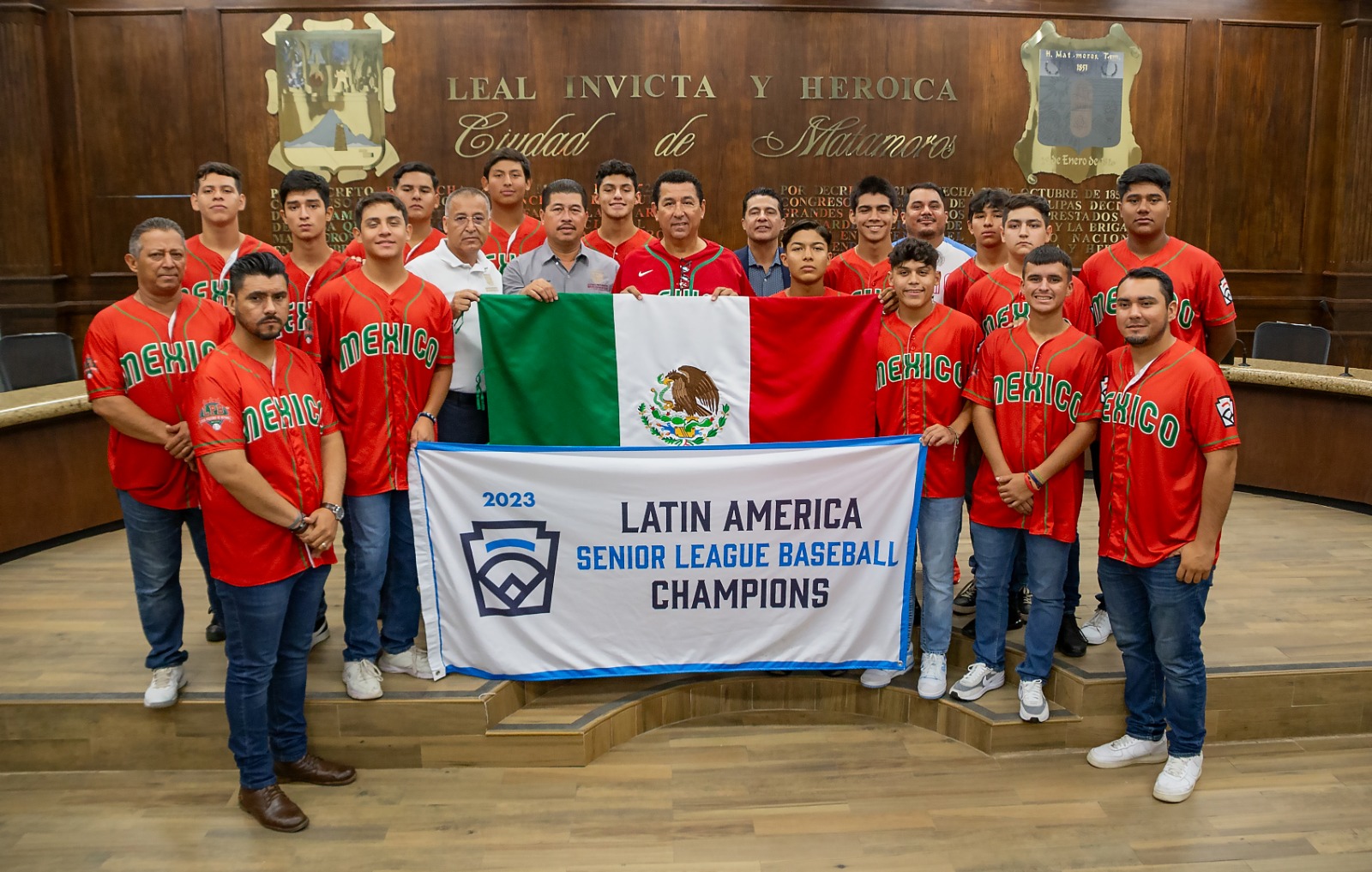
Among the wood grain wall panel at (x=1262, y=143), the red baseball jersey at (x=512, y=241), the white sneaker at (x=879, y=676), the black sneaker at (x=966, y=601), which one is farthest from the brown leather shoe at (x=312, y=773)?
the wood grain wall panel at (x=1262, y=143)

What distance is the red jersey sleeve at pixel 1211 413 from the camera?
2.86 metres

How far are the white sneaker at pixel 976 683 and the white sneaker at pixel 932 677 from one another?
46 millimetres

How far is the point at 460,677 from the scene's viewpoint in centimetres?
346

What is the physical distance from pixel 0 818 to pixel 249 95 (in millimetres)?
5152

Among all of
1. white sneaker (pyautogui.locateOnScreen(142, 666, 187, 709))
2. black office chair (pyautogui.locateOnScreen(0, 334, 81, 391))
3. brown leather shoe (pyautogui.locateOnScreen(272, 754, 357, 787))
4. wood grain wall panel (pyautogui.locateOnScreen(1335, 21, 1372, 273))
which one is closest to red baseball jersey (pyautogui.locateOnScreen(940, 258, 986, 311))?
brown leather shoe (pyautogui.locateOnScreen(272, 754, 357, 787))

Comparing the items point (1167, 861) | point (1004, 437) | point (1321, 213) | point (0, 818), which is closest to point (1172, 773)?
point (1167, 861)

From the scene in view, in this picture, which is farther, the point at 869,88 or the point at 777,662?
the point at 869,88

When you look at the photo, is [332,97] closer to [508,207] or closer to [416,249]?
[508,207]

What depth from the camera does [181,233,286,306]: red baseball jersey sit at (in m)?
3.61

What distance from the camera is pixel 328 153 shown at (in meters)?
6.86

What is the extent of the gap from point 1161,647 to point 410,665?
2386 millimetres

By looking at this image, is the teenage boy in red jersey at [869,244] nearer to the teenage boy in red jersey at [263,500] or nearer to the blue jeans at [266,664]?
the teenage boy in red jersey at [263,500]

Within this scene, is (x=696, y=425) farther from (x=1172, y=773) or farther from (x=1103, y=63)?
(x=1103, y=63)

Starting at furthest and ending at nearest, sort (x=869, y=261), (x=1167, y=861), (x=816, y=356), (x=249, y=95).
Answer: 1. (x=249, y=95)
2. (x=869, y=261)
3. (x=816, y=356)
4. (x=1167, y=861)
